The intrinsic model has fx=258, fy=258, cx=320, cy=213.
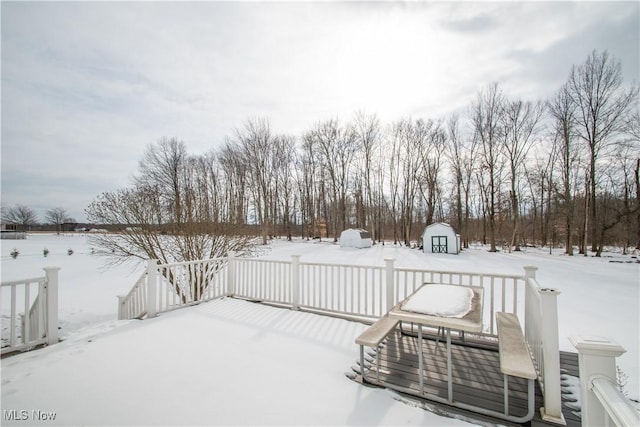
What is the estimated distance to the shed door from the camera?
16.1 m

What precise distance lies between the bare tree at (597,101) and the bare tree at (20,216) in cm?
6299

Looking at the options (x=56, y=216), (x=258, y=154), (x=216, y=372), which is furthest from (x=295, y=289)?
(x=56, y=216)

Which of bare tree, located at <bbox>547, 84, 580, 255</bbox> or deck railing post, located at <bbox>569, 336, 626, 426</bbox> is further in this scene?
bare tree, located at <bbox>547, 84, 580, 255</bbox>

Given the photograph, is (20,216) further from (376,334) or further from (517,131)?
(517,131)

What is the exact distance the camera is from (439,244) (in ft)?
53.3

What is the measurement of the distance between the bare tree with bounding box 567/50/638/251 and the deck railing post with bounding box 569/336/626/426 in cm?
1973

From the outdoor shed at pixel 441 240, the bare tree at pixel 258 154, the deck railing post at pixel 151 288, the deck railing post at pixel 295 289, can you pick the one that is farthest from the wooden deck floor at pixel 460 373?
the bare tree at pixel 258 154

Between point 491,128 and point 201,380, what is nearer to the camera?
point 201,380

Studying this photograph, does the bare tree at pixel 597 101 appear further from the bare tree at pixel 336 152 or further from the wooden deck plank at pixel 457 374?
the wooden deck plank at pixel 457 374

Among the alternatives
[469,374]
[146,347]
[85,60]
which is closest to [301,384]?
[469,374]

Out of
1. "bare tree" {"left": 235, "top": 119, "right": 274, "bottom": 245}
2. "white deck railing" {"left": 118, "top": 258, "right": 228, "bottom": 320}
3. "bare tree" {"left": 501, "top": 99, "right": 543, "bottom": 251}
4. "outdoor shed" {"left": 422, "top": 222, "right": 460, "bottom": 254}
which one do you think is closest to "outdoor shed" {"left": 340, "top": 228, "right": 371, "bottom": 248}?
"outdoor shed" {"left": 422, "top": 222, "right": 460, "bottom": 254}

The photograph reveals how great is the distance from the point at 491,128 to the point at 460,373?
20.1 metres

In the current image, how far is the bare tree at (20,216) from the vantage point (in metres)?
36.8

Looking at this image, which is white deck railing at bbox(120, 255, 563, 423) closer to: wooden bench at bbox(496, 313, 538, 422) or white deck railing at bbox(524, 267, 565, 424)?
white deck railing at bbox(524, 267, 565, 424)
